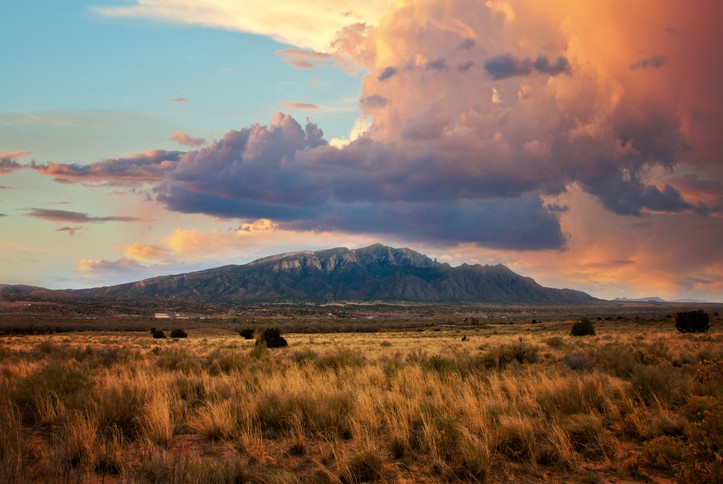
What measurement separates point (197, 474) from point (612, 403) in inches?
336

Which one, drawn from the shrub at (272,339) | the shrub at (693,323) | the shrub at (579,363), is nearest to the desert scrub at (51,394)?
the shrub at (579,363)

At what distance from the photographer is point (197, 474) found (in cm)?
546

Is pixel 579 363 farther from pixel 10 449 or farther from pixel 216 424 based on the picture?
A: pixel 10 449

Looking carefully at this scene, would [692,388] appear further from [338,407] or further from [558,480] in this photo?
[338,407]

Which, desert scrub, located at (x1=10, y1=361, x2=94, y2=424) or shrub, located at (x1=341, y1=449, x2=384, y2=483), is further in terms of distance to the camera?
desert scrub, located at (x1=10, y1=361, x2=94, y2=424)

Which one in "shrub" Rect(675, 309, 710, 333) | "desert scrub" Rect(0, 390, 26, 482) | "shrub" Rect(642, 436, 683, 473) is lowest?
"shrub" Rect(675, 309, 710, 333)

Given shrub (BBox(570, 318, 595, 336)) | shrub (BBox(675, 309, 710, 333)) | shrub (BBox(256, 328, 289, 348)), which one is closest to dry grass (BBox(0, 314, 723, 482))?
shrub (BBox(256, 328, 289, 348))

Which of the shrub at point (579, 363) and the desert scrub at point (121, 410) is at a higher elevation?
the desert scrub at point (121, 410)

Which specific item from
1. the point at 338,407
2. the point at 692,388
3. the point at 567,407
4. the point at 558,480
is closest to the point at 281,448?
the point at 338,407

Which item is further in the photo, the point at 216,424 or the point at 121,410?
the point at 121,410

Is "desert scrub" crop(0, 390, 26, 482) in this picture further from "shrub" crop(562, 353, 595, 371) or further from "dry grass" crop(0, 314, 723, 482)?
"shrub" crop(562, 353, 595, 371)

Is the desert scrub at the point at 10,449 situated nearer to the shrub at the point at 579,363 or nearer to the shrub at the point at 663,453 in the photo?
the shrub at the point at 663,453

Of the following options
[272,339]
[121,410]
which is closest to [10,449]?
[121,410]

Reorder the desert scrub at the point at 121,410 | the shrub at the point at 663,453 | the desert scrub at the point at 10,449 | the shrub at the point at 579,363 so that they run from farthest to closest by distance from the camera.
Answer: the shrub at the point at 579,363 → the desert scrub at the point at 121,410 → the shrub at the point at 663,453 → the desert scrub at the point at 10,449
